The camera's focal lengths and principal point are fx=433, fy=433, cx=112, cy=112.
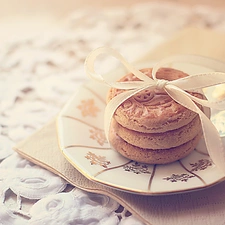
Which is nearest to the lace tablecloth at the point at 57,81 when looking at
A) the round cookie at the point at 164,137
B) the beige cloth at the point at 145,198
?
the beige cloth at the point at 145,198

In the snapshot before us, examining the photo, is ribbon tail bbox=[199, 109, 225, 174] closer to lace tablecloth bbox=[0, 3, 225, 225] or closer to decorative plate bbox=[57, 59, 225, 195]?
decorative plate bbox=[57, 59, 225, 195]

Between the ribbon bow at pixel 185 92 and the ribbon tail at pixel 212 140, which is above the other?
the ribbon bow at pixel 185 92

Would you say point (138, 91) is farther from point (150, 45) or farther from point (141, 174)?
point (150, 45)

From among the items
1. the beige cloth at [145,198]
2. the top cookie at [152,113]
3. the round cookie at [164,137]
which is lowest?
the beige cloth at [145,198]

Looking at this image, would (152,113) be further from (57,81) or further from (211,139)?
(57,81)

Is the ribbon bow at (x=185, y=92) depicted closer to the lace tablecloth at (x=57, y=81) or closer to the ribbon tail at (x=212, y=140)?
the ribbon tail at (x=212, y=140)
